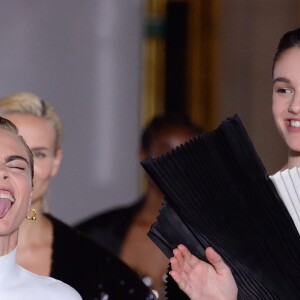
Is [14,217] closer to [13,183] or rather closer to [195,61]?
[13,183]

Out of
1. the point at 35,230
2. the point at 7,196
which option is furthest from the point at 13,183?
the point at 35,230

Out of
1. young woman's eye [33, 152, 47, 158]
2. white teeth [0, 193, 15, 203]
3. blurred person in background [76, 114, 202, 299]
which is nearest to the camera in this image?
white teeth [0, 193, 15, 203]

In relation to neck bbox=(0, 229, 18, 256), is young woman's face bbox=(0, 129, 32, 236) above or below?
above

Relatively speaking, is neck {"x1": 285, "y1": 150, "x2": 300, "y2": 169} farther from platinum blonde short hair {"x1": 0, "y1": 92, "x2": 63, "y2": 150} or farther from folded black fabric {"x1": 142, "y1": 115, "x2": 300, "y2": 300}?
platinum blonde short hair {"x1": 0, "y1": 92, "x2": 63, "y2": 150}

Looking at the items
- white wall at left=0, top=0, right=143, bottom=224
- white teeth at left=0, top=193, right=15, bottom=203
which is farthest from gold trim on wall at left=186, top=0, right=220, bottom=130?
white teeth at left=0, top=193, right=15, bottom=203

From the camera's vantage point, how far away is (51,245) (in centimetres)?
547

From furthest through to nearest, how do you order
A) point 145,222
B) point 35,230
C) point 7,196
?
point 145,222 < point 35,230 < point 7,196

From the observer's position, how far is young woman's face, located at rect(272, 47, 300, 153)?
4.34 m

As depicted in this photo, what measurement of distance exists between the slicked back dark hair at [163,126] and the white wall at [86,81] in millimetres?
1264

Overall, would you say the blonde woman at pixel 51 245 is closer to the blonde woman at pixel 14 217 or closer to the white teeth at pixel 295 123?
the blonde woman at pixel 14 217

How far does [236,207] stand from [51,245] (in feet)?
4.87

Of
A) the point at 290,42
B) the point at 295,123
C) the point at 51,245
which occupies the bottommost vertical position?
the point at 51,245

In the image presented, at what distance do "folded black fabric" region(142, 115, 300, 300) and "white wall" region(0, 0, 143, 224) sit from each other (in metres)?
3.75

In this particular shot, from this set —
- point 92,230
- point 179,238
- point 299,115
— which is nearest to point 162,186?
point 179,238
